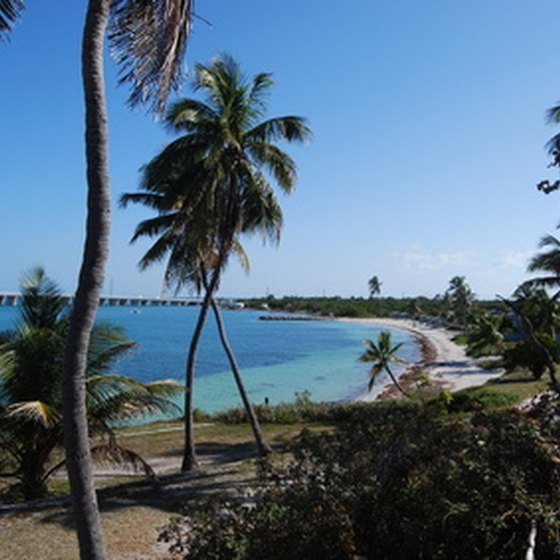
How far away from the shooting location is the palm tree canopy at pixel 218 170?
47.6ft

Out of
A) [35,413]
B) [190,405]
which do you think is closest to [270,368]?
[190,405]

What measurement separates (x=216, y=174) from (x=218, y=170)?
0.11 m

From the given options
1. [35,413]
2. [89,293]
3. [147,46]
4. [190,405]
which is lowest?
[190,405]

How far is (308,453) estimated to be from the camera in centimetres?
554

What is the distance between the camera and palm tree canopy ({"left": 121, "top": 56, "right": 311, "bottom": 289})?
14500mm

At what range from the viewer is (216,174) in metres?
14.4

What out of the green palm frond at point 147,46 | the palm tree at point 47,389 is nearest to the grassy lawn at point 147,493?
the palm tree at point 47,389

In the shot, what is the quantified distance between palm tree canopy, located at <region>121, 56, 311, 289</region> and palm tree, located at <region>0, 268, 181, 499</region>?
453 cm

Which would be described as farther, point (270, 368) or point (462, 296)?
point (462, 296)

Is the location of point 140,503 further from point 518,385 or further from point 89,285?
point 518,385

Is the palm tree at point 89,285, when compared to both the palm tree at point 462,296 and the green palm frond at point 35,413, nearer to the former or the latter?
the green palm frond at point 35,413

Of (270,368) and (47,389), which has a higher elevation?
(47,389)

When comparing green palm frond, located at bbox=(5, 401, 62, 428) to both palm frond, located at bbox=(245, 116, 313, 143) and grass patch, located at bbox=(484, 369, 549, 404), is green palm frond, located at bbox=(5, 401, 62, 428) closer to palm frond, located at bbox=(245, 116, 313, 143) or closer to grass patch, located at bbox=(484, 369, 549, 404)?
palm frond, located at bbox=(245, 116, 313, 143)

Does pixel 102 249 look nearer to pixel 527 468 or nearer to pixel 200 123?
pixel 527 468
